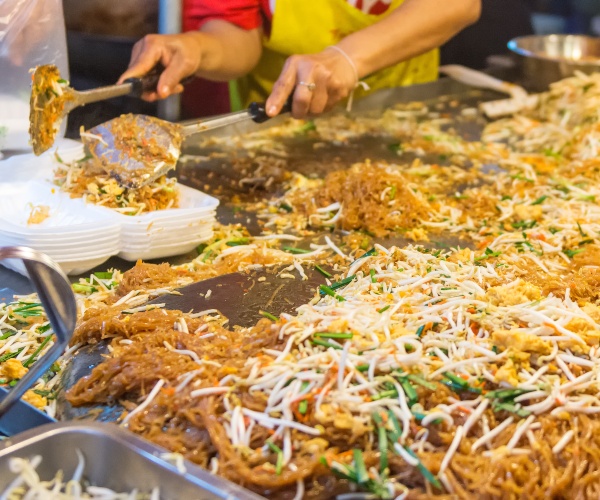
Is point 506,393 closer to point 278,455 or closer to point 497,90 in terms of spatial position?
point 278,455

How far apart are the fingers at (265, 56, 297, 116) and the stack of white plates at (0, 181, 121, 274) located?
4.20 feet

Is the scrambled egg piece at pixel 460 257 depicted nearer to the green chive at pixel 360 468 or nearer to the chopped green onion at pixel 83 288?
the green chive at pixel 360 468

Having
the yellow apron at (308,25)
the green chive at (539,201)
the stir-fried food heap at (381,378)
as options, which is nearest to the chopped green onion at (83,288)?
the stir-fried food heap at (381,378)

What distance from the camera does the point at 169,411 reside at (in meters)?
2.03

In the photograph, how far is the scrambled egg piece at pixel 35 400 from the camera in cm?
220

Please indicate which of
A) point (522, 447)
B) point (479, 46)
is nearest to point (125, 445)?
point (522, 447)

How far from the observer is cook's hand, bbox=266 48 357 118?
4.14 m

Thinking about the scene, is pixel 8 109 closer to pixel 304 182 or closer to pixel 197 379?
pixel 304 182

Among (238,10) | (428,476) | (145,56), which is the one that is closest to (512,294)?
(428,476)

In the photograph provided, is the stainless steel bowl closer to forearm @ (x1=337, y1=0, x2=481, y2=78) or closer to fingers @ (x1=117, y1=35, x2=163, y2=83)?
forearm @ (x1=337, y1=0, x2=481, y2=78)

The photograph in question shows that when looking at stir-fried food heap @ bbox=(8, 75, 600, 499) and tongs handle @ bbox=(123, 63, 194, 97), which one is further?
tongs handle @ bbox=(123, 63, 194, 97)

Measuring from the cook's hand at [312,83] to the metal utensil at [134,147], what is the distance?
2.31 feet

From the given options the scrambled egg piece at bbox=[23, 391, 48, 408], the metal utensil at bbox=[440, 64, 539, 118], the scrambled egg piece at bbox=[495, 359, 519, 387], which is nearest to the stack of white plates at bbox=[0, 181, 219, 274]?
the scrambled egg piece at bbox=[23, 391, 48, 408]

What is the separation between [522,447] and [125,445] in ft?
3.19
